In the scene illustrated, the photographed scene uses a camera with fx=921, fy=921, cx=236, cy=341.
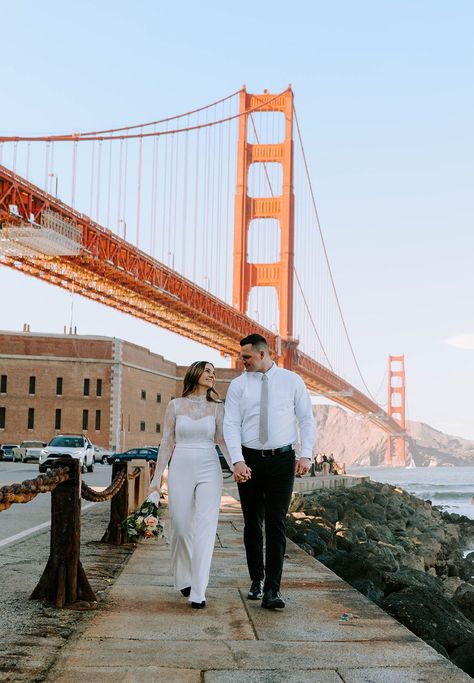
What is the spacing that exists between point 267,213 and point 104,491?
54701mm

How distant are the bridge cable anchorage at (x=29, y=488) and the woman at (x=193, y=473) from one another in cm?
67

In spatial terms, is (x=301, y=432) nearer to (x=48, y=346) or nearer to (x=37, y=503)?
(x=37, y=503)

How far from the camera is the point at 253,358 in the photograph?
5.36m

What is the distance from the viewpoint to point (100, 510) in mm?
12688

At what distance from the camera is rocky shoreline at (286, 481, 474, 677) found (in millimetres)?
5762

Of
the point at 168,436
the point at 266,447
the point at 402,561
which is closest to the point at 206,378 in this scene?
the point at 168,436

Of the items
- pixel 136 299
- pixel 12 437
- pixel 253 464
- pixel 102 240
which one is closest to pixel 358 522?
pixel 253 464

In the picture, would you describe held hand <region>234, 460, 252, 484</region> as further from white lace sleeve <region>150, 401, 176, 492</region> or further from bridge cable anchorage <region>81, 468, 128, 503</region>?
bridge cable anchorage <region>81, 468, 128, 503</region>

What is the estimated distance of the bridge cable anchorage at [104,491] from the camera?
18.9ft

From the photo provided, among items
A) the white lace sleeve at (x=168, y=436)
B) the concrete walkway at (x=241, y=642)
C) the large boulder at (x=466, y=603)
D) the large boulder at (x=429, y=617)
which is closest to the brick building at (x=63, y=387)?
the large boulder at (x=466, y=603)

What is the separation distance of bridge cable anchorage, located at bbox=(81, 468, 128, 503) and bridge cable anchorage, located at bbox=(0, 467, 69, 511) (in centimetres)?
48

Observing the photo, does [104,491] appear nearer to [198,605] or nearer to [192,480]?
[192,480]

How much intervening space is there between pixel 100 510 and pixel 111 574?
6300 mm

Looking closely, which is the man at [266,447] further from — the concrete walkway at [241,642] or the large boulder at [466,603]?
the large boulder at [466,603]
